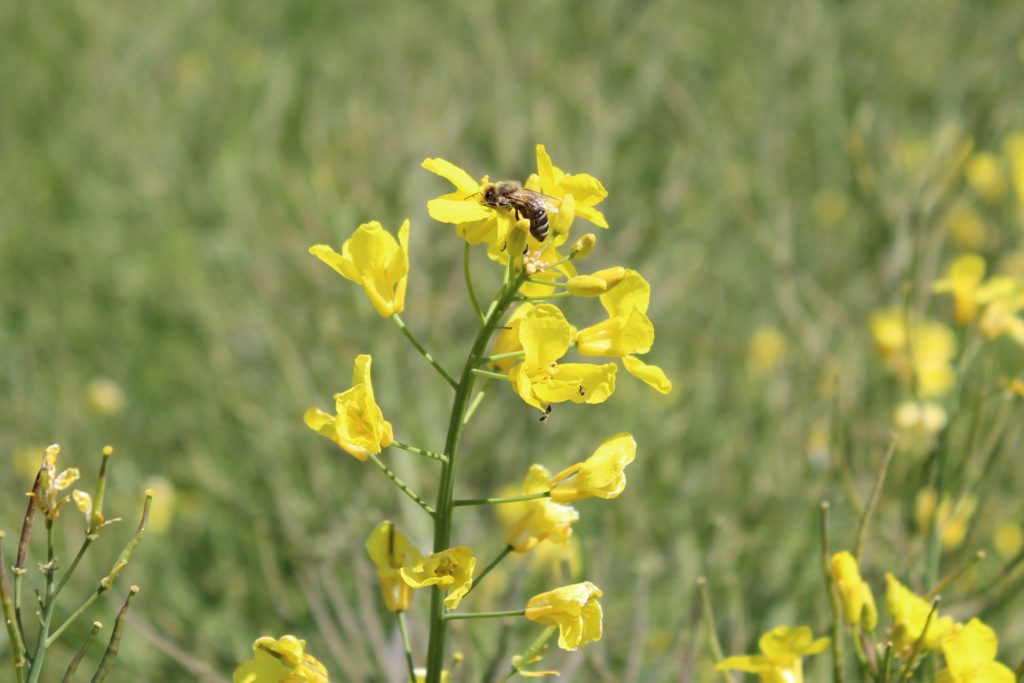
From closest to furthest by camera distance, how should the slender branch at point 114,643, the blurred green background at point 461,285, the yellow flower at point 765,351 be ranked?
the slender branch at point 114,643 → the blurred green background at point 461,285 → the yellow flower at point 765,351

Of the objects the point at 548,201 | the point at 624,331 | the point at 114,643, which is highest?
the point at 548,201

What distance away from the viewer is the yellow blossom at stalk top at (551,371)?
0.68 m

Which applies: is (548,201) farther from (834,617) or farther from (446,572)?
(834,617)

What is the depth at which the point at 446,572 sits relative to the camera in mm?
736

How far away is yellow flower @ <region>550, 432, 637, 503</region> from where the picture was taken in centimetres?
75

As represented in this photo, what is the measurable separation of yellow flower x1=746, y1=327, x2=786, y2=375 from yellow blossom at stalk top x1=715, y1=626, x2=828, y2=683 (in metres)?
1.37

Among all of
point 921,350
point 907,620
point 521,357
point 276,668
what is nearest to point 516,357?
point 521,357

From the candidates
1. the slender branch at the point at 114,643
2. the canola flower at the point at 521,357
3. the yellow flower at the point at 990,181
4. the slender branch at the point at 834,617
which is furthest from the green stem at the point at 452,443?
the yellow flower at the point at 990,181

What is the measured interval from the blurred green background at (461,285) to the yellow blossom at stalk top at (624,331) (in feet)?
1.13

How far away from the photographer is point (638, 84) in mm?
2479

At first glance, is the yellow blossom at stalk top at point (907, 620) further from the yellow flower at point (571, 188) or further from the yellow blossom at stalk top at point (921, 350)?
the yellow blossom at stalk top at point (921, 350)

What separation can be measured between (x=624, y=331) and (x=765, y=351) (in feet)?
6.01

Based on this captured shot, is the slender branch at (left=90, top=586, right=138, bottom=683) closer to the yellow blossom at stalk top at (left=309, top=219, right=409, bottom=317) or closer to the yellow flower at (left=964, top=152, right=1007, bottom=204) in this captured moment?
the yellow blossom at stalk top at (left=309, top=219, right=409, bottom=317)

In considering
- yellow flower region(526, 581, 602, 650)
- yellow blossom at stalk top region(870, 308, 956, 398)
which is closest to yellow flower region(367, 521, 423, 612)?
yellow flower region(526, 581, 602, 650)
